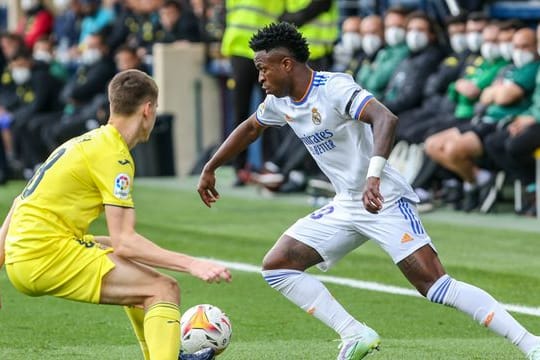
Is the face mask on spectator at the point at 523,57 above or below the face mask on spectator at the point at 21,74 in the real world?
above

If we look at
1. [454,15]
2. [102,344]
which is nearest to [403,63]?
[454,15]

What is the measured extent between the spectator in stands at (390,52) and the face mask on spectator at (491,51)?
4.74ft

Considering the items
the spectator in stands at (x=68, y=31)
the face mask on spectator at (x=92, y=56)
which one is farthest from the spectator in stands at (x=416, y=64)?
the spectator in stands at (x=68, y=31)

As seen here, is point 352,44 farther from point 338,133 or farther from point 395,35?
point 338,133

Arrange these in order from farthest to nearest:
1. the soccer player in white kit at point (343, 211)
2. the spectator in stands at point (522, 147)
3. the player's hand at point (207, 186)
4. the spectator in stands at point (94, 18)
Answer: the spectator in stands at point (94, 18), the spectator in stands at point (522, 147), the player's hand at point (207, 186), the soccer player in white kit at point (343, 211)

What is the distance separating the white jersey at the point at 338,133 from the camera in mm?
7305

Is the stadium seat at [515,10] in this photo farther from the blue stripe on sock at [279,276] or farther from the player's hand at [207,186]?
the blue stripe on sock at [279,276]

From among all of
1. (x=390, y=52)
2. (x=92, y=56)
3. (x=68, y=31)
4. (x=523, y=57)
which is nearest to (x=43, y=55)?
(x=92, y=56)

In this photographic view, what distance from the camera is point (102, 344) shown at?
8.18 meters

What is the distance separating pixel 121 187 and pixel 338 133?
1.37 metres

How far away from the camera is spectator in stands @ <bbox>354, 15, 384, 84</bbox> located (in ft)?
53.8

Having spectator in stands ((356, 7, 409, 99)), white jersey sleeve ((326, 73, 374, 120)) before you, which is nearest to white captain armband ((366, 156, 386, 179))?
white jersey sleeve ((326, 73, 374, 120))

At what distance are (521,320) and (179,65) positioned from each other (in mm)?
11885

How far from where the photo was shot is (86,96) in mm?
20719
